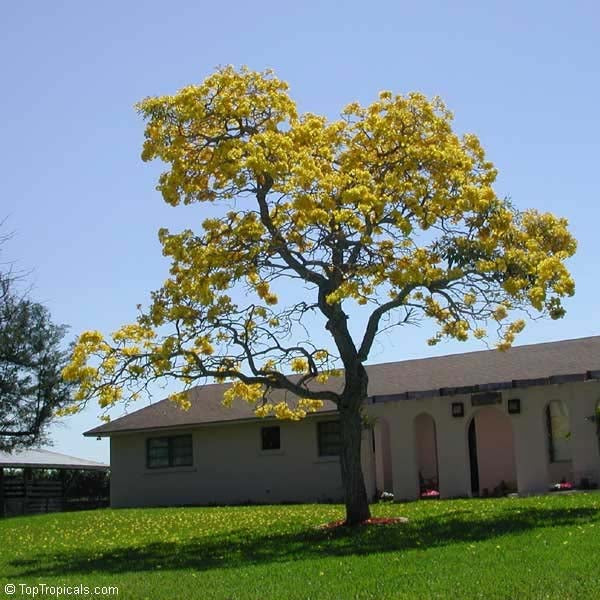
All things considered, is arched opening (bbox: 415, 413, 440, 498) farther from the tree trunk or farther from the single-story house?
the tree trunk

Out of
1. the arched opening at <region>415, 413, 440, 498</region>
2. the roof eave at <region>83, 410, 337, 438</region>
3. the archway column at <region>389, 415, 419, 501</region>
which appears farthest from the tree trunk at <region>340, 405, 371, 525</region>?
the arched opening at <region>415, 413, 440, 498</region>

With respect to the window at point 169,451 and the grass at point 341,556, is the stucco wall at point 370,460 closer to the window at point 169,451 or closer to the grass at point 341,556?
the window at point 169,451

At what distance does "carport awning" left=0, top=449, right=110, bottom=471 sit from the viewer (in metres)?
38.1

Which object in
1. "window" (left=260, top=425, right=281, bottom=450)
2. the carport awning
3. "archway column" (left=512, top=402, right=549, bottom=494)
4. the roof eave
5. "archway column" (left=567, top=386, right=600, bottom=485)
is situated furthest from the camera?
the carport awning

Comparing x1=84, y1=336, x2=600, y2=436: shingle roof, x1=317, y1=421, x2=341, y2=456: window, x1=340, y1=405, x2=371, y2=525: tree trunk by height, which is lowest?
x1=340, y1=405, x2=371, y2=525: tree trunk

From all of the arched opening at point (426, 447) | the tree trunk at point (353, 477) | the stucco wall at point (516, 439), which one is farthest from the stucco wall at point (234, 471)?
the tree trunk at point (353, 477)

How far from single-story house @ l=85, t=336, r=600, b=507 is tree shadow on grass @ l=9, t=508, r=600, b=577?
279 inches

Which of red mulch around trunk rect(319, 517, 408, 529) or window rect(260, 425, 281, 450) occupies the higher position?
window rect(260, 425, 281, 450)

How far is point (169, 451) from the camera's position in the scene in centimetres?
3450

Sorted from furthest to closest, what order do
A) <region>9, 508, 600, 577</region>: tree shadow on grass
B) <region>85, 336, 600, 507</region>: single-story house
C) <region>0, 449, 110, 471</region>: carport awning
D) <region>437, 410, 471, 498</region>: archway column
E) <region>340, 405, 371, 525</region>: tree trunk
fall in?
1. <region>0, 449, 110, 471</region>: carport awning
2. <region>437, 410, 471, 498</region>: archway column
3. <region>85, 336, 600, 507</region>: single-story house
4. <region>340, 405, 371, 525</region>: tree trunk
5. <region>9, 508, 600, 577</region>: tree shadow on grass

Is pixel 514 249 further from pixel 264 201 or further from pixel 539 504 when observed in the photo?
pixel 539 504

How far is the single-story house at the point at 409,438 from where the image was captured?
25703mm

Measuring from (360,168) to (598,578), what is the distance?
9225 mm

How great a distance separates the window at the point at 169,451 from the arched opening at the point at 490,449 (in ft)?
31.8
